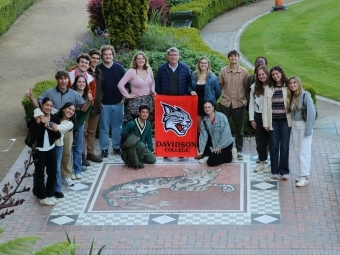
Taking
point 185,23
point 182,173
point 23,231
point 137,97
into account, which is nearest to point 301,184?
point 182,173

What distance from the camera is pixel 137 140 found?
13523 millimetres

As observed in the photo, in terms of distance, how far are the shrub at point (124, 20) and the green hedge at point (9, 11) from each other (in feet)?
24.8

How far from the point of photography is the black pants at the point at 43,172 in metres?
11.9

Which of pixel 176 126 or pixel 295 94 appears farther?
pixel 176 126

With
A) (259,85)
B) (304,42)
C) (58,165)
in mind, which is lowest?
(304,42)

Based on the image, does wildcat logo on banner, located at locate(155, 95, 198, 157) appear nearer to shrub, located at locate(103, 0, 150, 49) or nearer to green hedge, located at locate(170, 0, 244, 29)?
shrub, located at locate(103, 0, 150, 49)

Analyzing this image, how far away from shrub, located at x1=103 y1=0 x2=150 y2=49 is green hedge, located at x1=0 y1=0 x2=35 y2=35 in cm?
757

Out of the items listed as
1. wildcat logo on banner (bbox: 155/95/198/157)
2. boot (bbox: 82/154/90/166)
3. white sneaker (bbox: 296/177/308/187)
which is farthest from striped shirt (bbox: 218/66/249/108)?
boot (bbox: 82/154/90/166)

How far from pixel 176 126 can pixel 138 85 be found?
0.98 m

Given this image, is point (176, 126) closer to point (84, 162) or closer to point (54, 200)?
point (84, 162)

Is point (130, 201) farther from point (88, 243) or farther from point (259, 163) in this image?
point (259, 163)

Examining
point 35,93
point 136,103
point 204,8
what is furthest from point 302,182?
point 204,8

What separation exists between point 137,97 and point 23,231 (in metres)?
3.61

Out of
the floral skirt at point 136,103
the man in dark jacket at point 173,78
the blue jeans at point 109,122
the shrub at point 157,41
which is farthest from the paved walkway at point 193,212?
the shrub at point 157,41
